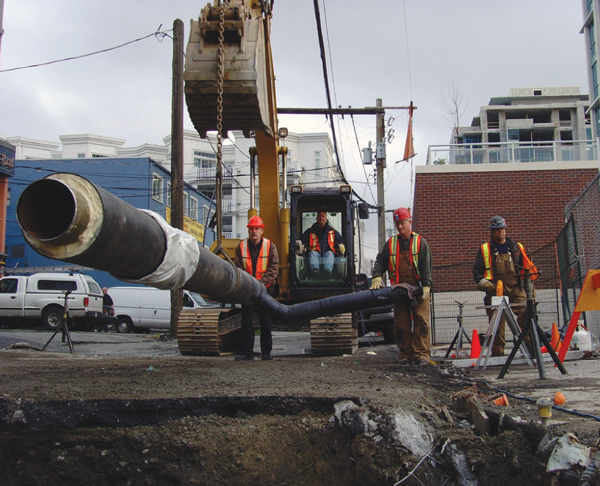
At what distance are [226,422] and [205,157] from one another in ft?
165

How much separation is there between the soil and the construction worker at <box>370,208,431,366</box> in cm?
275

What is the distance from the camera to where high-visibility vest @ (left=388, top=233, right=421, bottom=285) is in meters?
7.43

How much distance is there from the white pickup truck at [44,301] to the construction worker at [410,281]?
14114 millimetres

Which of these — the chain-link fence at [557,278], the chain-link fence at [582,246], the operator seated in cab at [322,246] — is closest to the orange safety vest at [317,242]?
the operator seated in cab at [322,246]

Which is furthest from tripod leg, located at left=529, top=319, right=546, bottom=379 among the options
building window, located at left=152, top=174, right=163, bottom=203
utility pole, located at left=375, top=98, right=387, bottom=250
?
building window, located at left=152, top=174, right=163, bottom=203

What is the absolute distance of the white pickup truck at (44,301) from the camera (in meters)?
19.0

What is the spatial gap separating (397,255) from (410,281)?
0.36 meters

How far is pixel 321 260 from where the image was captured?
9805 millimetres

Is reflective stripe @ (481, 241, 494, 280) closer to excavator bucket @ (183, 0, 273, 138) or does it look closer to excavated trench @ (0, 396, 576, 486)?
excavator bucket @ (183, 0, 273, 138)

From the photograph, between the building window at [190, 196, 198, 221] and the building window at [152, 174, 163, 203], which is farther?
the building window at [190, 196, 198, 221]

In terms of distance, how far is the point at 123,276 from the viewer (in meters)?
3.16

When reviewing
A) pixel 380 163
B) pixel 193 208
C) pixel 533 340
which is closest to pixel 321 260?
pixel 533 340

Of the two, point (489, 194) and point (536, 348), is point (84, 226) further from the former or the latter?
point (489, 194)

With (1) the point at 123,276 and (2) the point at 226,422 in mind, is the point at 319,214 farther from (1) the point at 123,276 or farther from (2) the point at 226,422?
(1) the point at 123,276
